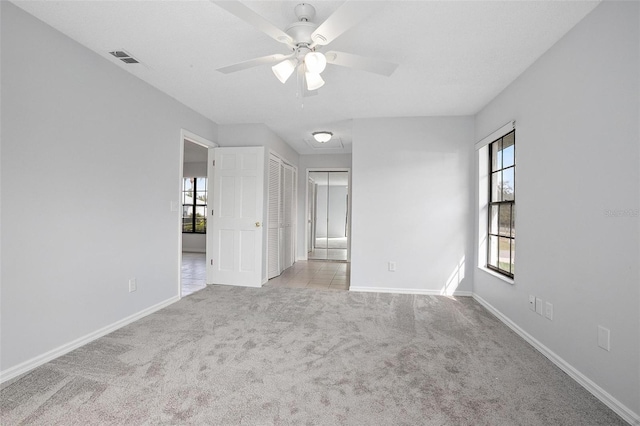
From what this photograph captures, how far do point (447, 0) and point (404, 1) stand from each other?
0.27 m

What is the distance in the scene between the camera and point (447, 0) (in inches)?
74.1

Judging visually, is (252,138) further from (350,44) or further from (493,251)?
(493,251)

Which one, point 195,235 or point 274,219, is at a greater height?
point 274,219

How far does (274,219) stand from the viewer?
506 cm

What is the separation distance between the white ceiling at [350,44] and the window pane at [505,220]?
128cm

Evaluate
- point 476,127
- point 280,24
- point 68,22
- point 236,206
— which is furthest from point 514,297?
point 68,22

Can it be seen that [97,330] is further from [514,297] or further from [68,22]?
[514,297]

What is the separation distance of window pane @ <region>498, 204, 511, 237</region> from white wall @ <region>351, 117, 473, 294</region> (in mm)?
561

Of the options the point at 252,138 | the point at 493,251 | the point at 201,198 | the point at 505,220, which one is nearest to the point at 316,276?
the point at 252,138

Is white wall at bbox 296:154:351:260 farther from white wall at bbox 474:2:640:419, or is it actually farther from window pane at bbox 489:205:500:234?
white wall at bbox 474:2:640:419

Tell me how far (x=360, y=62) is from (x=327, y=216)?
6.34 metres

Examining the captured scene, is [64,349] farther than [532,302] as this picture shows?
No

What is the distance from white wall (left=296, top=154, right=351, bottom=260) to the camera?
700cm

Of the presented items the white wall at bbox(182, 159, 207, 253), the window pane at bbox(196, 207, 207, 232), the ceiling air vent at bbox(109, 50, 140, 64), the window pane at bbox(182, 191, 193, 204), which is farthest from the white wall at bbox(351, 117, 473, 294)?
the window pane at bbox(182, 191, 193, 204)
